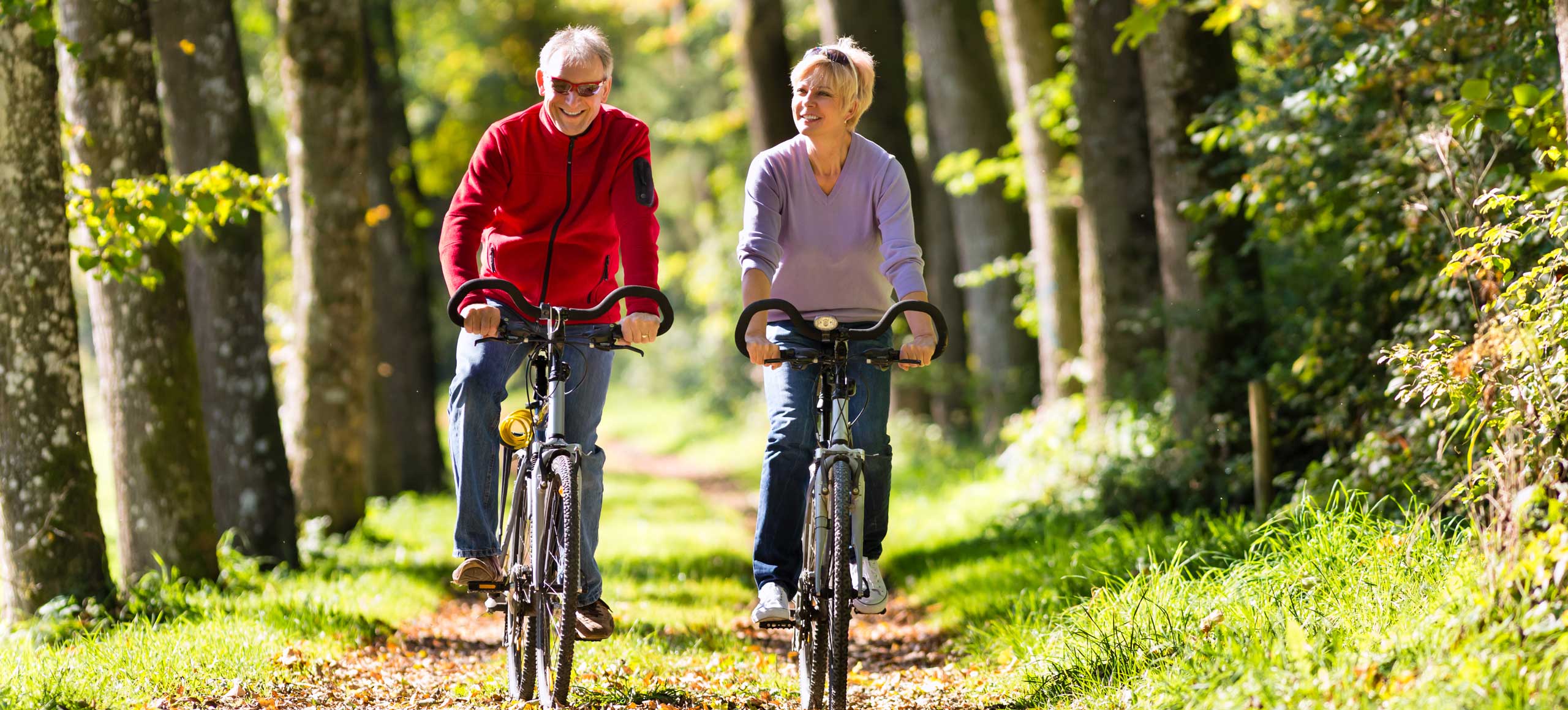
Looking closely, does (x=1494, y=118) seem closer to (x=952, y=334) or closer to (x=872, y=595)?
(x=872, y=595)

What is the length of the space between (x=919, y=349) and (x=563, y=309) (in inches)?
44.4

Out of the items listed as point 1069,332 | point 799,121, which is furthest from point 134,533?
point 1069,332

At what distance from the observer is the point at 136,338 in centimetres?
679

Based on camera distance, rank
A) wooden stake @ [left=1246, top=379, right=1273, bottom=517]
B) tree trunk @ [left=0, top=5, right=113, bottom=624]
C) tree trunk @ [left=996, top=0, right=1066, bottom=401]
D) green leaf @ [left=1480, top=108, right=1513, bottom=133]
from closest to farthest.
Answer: green leaf @ [left=1480, top=108, right=1513, bottom=133], tree trunk @ [left=0, top=5, right=113, bottom=624], wooden stake @ [left=1246, top=379, right=1273, bottom=517], tree trunk @ [left=996, top=0, right=1066, bottom=401]

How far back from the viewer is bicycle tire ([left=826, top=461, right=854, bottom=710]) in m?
4.33

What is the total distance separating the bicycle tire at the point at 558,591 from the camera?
4.30 meters

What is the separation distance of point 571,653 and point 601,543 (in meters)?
6.64

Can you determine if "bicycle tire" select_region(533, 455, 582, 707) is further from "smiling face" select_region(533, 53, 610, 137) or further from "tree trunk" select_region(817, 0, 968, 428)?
"tree trunk" select_region(817, 0, 968, 428)

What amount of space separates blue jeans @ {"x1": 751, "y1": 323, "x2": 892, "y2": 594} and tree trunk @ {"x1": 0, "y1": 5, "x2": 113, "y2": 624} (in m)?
3.11

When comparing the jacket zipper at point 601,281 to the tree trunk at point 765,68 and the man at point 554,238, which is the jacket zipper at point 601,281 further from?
the tree trunk at point 765,68

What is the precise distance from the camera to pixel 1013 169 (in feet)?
42.6

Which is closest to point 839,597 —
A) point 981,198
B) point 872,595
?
point 872,595

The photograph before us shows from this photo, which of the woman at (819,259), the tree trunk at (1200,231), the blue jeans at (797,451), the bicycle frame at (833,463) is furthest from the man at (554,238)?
the tree trunk at (1200,231)

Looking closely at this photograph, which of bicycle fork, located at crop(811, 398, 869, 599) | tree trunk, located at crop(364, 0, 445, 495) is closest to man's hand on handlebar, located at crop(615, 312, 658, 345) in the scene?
bicycle fork, located at crop(811, 398, 869, 599)
